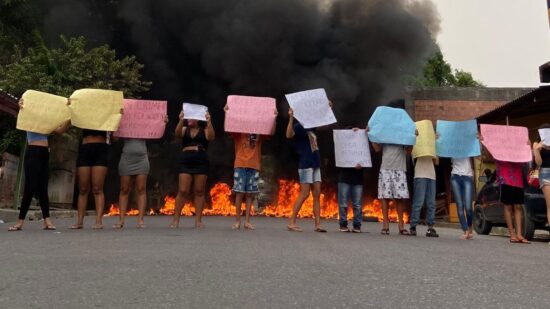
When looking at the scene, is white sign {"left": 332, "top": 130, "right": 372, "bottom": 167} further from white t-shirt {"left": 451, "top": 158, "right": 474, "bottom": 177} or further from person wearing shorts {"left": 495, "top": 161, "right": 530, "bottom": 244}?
person wearing shorts {"left": 495, "top": 161, "right": 530, "bottom": 244}

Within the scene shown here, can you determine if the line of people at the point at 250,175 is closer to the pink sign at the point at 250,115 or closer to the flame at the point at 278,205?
the pink sign at the point at 250,115

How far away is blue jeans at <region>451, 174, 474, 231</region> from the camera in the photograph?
23.6ft

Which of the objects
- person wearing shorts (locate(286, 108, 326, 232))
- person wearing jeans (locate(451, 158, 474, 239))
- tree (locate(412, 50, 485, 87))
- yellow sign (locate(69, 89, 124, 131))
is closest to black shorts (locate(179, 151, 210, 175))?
yellow sign (locate(69, 89, 124, 131))

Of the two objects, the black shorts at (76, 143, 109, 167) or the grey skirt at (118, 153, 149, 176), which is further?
the grey skirt at (118, 153, 149, 176)

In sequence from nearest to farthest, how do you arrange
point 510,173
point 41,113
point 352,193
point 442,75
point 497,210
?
point 41,113 → point 510,173 → point 352,193 → point 497,210 → point 442,75

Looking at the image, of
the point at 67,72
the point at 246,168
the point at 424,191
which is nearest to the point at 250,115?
the point at 246,168

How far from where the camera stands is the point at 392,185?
24.2 ft

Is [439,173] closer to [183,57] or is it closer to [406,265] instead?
[183,57]

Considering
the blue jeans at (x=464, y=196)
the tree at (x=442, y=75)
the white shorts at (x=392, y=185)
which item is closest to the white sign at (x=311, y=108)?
the white shorts at (x=392, y=185)

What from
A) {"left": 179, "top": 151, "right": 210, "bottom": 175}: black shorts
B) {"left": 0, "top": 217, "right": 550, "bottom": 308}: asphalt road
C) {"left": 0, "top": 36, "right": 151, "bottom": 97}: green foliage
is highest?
{"left": 0, "top": 36, "right": 151, "bottom": 97}: green foliage

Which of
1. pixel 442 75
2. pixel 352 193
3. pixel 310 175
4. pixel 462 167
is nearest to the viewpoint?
pixel 310 175

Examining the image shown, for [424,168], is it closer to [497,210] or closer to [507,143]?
[507,143]

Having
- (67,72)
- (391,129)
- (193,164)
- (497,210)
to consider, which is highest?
(67,72)

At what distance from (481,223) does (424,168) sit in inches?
135
